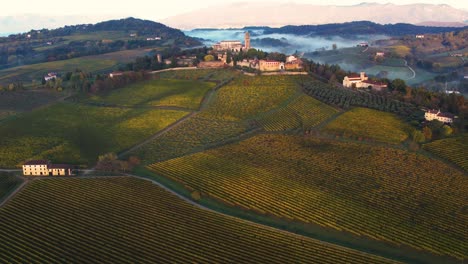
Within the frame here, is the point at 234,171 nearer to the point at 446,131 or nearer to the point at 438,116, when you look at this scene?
the point at 446,131

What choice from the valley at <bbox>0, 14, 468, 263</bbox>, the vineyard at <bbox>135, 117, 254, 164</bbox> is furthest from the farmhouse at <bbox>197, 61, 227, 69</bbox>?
the vineyard at <bbox>135, 117, 254, 164</bbox>

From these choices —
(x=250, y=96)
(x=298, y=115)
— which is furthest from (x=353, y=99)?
(x=250, y=96)

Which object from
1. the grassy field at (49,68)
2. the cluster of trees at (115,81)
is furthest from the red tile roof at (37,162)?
the grassy field at (49,68)

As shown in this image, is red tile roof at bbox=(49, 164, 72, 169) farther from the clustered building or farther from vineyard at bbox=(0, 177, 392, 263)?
the clustered building

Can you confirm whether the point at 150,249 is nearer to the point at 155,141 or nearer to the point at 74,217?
the point at 74,217

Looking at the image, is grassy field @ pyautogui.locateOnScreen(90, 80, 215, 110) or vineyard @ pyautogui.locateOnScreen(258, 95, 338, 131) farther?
grassy field @ pyautogui.locateOnScreen(90, 80, 215, 110)
